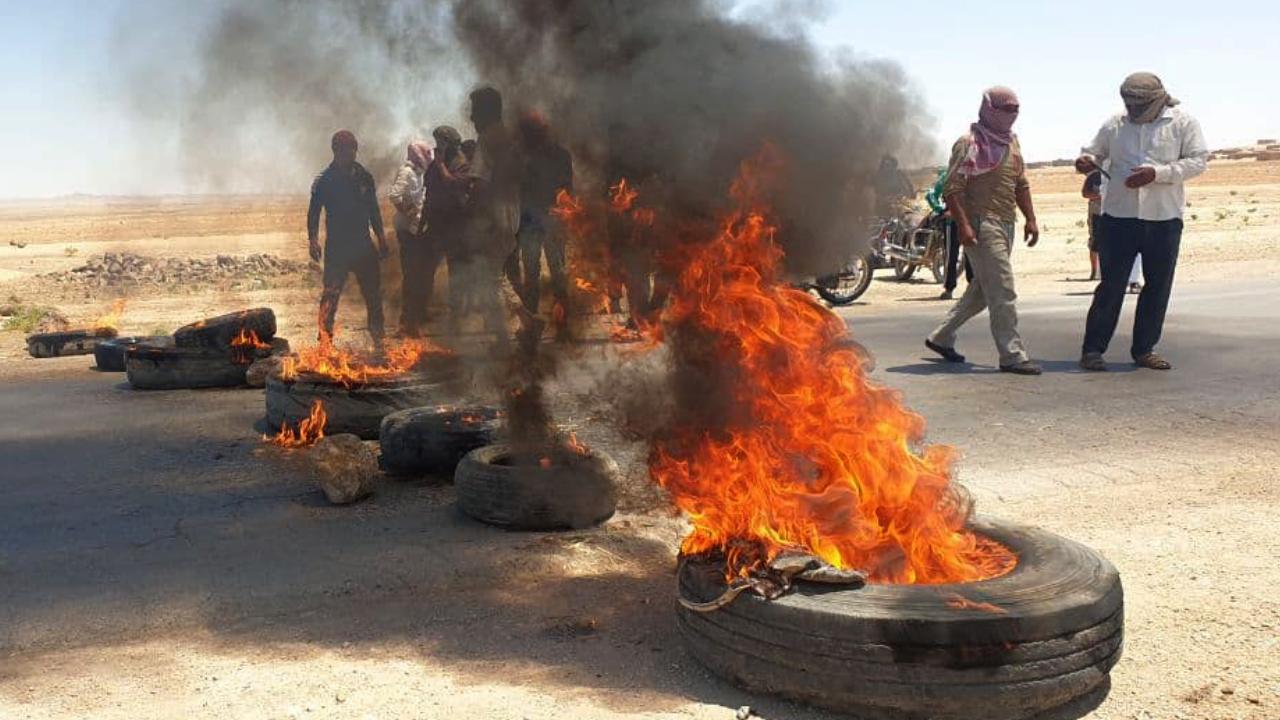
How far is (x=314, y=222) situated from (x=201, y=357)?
1755mm

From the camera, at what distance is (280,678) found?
151 inches

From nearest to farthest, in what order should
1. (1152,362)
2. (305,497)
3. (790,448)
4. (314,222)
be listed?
1. (790,448)
2. (305,497)
3. (314,222)
4. (1152,362)

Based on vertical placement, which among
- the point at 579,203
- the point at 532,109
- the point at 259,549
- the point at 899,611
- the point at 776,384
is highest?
the point at 532,109

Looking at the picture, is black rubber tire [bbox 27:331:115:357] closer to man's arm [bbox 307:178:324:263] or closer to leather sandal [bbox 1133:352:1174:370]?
man's arm [bbox 307:178:324:263]

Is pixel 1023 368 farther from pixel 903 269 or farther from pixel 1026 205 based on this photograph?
pixel 903 269

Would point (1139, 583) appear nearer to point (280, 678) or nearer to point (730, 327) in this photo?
point (730, 327)

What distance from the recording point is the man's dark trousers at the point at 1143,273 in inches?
366

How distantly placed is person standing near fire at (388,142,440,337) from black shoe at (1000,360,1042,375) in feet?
17.3

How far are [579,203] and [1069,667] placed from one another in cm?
292

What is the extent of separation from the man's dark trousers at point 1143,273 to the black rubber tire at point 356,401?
6.03 metres

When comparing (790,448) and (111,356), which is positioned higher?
(790,448)

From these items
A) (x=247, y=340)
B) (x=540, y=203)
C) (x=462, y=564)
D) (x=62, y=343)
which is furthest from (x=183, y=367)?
(x=462, y=564)

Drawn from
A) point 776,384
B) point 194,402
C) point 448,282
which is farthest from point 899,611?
point 194,402

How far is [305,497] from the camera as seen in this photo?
6.29 meters
